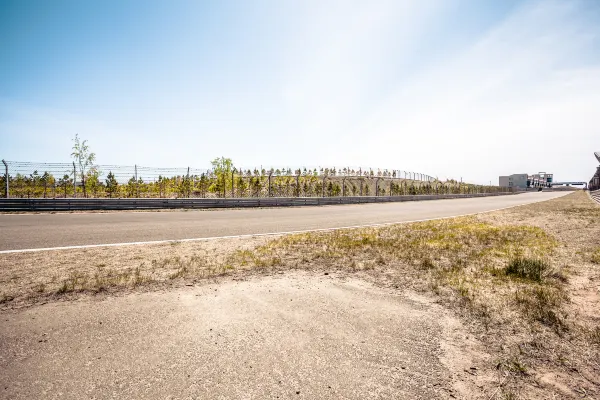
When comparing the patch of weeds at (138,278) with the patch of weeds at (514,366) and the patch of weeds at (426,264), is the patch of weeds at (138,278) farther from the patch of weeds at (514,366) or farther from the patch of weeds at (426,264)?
the patch of weeds at (426,264)

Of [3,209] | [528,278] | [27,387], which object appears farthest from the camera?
[3,209]

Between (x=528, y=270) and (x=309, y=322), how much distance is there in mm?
4208

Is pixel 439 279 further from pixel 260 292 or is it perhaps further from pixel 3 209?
pixel 3 209

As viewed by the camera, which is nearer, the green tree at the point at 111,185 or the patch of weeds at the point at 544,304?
the patch of weeds at the point at 544,304

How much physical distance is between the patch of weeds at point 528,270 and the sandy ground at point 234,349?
2267 millimetres

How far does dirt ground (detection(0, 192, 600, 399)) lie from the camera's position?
223 centimetres

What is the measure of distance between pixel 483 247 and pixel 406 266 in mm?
3196

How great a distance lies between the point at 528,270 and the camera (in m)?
4.98

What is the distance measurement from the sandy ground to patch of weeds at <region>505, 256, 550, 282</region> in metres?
2.27

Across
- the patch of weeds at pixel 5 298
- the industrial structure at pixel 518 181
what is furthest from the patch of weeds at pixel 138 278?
the industrial structure at pixel 518 181

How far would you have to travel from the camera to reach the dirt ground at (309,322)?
2.23m

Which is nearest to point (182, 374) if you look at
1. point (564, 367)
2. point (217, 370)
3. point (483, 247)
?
point (217, 370)

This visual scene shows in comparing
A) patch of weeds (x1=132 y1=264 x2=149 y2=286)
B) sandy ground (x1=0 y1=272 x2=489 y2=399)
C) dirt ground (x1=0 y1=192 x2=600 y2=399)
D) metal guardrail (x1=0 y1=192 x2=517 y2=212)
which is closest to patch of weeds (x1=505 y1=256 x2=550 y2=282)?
dirt ground (x1=0 y1=192 x2=600 y2=399)

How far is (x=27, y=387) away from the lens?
2.10 meters
